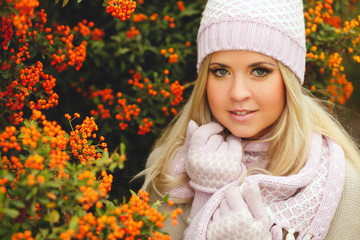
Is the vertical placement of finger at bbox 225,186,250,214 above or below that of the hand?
below

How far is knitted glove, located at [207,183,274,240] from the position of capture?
71.2 inches

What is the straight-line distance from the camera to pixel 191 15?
3094mm

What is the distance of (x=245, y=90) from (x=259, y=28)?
31 cm

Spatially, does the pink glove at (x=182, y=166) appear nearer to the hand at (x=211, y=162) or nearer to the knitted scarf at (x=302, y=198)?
the hand at (x=211, y=162)

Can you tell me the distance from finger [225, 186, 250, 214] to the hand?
8 centimetres

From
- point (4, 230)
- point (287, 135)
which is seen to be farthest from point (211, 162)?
point (4, 230)

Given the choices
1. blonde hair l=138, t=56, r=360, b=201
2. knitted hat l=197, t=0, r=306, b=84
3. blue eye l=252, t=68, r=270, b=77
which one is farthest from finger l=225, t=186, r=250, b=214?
knitted hat l=197, t=0, r=306, b=84

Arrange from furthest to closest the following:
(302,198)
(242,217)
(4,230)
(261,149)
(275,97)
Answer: (261,149), (275,97), (302,198), (242,217), (4,230)

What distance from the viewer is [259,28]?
1985 mm

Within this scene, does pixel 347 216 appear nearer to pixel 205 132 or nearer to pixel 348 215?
pixel 348 215

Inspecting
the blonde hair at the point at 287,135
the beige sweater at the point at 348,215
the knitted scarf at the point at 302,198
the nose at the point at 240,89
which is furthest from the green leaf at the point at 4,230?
the beige sweater at the point at 348,215

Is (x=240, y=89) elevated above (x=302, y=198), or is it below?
above

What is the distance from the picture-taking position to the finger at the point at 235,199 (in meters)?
1.87

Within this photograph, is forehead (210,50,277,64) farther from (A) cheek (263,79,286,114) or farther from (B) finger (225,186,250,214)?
(B) finger (225,186,250,214)
